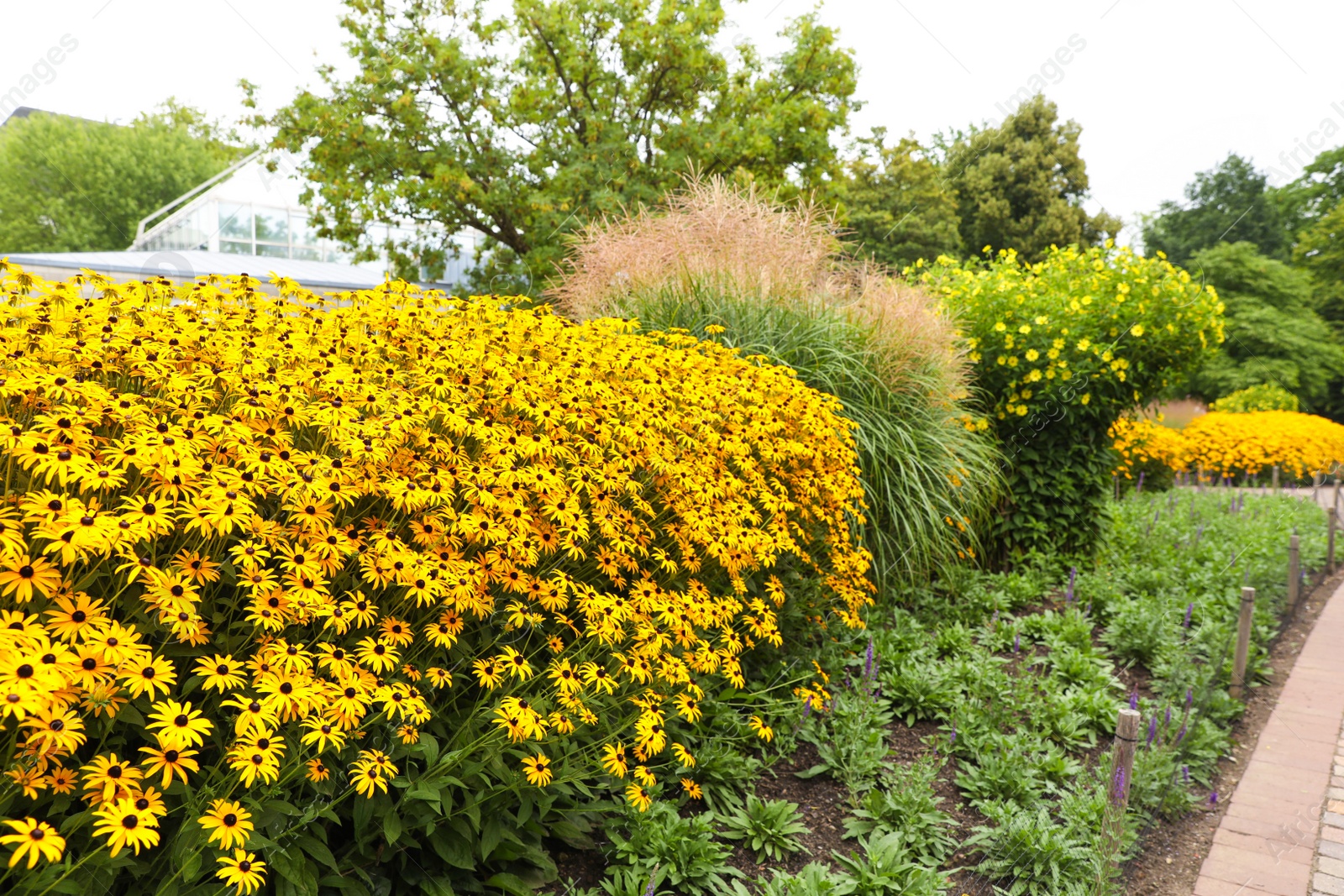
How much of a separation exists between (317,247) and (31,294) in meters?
20.4

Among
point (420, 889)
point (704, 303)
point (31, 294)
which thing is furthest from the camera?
point (704, 303)

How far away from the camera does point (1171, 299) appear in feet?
19.3

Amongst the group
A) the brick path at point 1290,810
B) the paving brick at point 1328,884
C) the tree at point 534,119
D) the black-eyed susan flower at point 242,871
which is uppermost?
the tree at point 534,119

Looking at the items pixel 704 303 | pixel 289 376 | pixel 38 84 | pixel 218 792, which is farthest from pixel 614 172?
pixel 218 792

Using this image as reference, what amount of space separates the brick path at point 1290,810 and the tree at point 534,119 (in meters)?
9.99

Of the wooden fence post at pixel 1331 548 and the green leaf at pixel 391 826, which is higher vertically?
the green leaf at pixel 391 826

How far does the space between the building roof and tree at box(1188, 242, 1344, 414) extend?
20564 mm

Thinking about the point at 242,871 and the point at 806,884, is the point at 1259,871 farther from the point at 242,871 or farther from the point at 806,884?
the point at 242,871

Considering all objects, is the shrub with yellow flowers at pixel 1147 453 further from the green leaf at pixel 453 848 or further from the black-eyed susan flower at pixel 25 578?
the black-eyed susan flower at pixel 25 578

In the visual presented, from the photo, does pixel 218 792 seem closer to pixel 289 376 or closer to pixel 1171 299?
pixel 289 376

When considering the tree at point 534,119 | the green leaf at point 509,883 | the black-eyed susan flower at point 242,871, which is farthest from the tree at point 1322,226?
the black-eyed susan flower at point 242,871

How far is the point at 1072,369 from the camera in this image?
19.0 ft

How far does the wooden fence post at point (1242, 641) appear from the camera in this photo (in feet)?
13.3

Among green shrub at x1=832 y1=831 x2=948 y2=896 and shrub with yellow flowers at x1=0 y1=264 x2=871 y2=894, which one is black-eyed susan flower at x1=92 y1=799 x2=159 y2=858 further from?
green shrub at x1=832 y1=831 x2=948 y2=896
